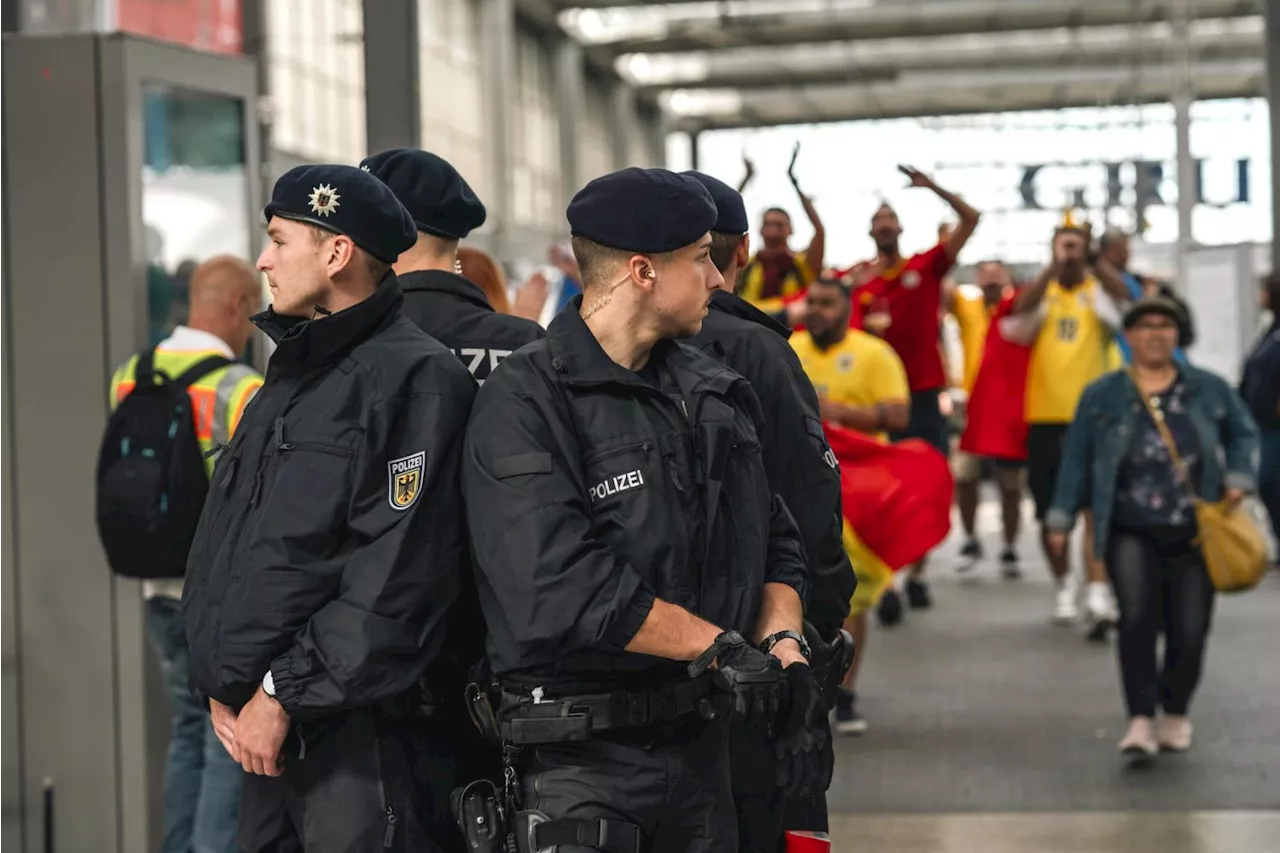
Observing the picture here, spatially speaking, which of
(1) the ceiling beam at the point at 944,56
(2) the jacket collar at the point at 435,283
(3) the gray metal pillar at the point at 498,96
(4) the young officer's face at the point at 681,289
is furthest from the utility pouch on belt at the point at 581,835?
(1) the ceiling beam at the point at 944,56

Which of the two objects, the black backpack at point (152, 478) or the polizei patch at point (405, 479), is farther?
the black backpack at point (152, 478)

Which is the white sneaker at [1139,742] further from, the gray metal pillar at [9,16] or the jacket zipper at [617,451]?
the gray metal pillar at [9,16]

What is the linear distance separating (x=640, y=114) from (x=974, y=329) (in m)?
26.8

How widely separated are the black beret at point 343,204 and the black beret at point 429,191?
51cm

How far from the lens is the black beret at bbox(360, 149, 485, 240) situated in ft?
12.7

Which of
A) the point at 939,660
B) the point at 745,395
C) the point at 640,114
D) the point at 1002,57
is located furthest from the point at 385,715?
the point at 640,114

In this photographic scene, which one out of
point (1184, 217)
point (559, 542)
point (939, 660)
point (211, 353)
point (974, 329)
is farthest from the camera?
point (1184, 217)

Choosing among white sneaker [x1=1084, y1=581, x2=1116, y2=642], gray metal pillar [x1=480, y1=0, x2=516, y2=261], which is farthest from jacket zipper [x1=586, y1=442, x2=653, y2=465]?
gray metal pillar [x1=480, y1=0, x2=516, y2=261]

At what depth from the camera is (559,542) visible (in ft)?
9.50

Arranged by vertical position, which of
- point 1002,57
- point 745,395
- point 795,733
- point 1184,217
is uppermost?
point 1002,57

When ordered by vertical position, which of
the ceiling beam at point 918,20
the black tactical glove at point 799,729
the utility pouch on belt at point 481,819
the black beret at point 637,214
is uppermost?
the ceiling beam at point 918,20

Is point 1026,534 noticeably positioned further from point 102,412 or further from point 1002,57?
point 1002,57

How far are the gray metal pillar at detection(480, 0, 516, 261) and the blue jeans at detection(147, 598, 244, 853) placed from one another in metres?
22.5

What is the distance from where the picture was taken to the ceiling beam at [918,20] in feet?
92.1
